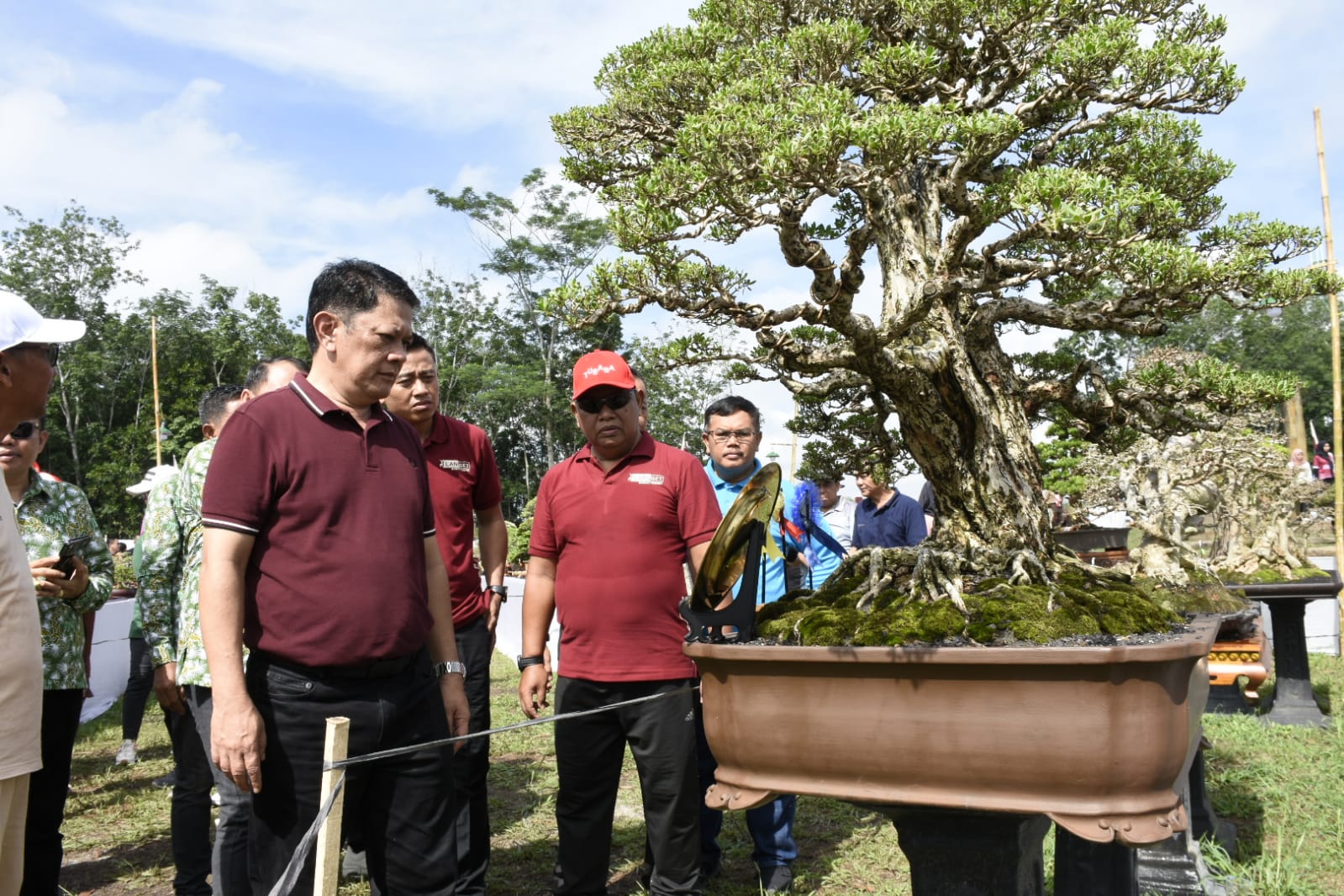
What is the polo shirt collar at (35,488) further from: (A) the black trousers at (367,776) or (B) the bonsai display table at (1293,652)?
(B) the bonsai display table at (1293,652)

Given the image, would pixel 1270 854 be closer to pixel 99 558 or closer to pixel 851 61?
pixel 851 61

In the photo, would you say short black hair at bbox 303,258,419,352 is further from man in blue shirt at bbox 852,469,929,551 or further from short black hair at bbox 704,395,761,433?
man in blue shirt at bbox 852,469,929,551

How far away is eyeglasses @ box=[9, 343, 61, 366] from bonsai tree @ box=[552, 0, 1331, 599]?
1.40 meters

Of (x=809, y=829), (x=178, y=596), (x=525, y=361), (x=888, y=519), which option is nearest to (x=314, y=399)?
(x=178, y=596)

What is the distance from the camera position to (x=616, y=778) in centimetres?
254

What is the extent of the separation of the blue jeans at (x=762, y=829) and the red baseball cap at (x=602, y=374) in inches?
43.3

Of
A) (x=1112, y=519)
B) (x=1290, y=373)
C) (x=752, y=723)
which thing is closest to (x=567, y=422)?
(x=1112, y=519)

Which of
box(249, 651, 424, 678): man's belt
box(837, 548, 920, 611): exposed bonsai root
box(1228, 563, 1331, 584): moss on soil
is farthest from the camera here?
box(1228, 563, 1331, 584): moss on soil

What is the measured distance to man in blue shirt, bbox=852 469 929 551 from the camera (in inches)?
187

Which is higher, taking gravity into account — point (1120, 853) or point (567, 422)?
point (567, 422)

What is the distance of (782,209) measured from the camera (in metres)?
2.47

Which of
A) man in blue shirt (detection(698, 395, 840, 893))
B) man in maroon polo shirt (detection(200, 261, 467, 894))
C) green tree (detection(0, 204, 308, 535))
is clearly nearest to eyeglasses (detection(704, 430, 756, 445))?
man in blue shirt (detection(698, 395, 840, 893))

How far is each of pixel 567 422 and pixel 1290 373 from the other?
2182cm

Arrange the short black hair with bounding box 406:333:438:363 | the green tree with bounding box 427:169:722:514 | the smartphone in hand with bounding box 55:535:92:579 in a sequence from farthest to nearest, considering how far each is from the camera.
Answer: the green tree with bounding box 427:169:722:514, the short black hair with bounding box 406:333:438:363, the smartphone in hand with bounding box 55:535:92:579
